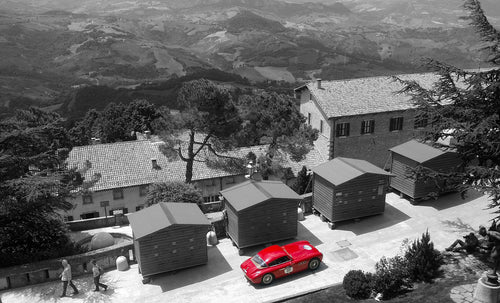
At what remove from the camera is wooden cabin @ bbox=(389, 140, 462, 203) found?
27.0m

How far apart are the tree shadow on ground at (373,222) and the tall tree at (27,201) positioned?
14868mm

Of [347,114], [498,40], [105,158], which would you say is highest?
[498,40]

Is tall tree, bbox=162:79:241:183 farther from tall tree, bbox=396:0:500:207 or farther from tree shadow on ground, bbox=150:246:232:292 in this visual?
tall tree, bbox=396:0:500:207

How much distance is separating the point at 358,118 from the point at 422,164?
1006 cm

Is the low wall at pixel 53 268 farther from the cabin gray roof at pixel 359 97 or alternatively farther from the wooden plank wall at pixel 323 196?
the cabin gray roof at pixel 359 97

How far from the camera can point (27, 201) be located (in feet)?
70.7

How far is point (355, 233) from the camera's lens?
24.6m

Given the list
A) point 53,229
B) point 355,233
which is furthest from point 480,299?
point 53,229

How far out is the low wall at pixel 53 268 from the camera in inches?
838

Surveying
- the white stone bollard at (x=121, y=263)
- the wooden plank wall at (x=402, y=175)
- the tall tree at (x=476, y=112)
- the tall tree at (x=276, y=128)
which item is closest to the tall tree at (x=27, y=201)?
the white stone bollard at (x=121, y=263)

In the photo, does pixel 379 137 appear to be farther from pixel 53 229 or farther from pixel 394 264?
pixel 53 229

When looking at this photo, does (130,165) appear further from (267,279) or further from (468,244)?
(468,244)

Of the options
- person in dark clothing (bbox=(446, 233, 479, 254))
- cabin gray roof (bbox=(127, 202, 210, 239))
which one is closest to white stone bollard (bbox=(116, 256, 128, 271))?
cabin gray roof (bbox=(127, 202, 210, 239))

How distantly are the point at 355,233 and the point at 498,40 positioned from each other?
11.7 m
